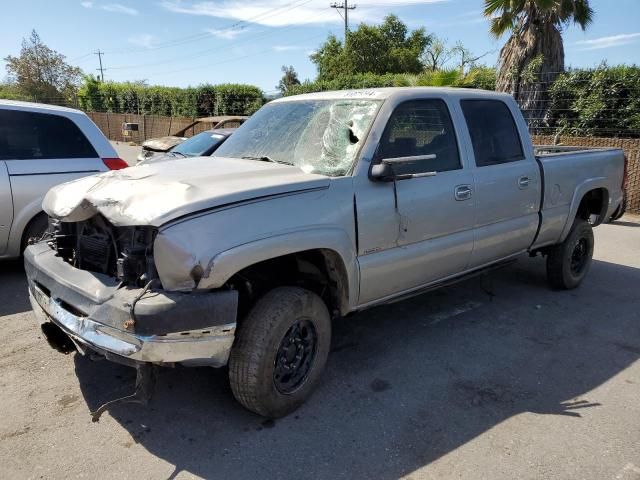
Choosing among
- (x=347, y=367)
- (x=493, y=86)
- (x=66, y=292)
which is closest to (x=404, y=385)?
(x=347, y=367)

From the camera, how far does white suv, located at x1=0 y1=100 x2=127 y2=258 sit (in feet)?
17.3

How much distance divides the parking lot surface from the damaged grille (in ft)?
2.96

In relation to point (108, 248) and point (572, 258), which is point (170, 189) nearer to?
point (108, 248)

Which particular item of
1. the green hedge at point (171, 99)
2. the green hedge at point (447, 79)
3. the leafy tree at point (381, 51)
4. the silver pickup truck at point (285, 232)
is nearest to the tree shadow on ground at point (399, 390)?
the silver pickup truck at point (285, 232)

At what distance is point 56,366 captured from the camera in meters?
3.78

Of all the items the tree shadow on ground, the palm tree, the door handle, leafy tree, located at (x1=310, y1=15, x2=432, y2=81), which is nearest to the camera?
the tree shadow on ground

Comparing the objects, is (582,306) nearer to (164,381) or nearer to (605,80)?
(164,381)

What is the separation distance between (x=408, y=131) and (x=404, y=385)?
1832mm

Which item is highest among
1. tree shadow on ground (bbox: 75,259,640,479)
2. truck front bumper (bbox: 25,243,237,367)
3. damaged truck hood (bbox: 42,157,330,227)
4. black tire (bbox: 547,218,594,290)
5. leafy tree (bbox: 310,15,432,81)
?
leafy tree (bbox: 310,15,432,81)

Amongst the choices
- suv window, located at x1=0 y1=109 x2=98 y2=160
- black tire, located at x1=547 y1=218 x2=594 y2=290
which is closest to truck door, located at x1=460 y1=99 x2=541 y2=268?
black tire, located at x1=547 y1=218 x2=594 y2=290

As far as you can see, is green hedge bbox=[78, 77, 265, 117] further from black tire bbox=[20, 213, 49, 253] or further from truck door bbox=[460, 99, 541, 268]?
truck door bbox=[460, 99, 541, 268]

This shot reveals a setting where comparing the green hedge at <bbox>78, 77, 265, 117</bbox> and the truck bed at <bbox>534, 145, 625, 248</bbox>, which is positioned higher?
the green hedge at <bbox>78, 77, 265, 117</bbox>

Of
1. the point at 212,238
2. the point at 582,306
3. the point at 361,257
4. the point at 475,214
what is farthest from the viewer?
the point at 582,306

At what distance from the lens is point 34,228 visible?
216 inches
